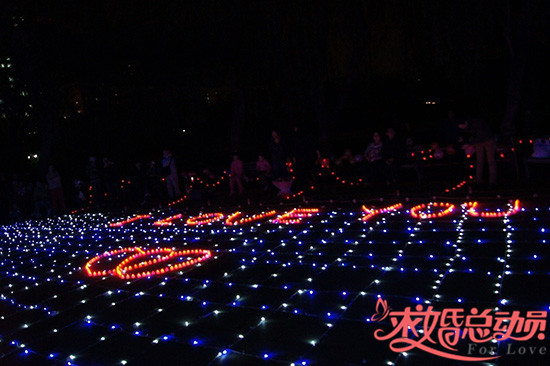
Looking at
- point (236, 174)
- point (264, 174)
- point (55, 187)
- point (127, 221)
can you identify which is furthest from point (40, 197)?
point (264, 174)

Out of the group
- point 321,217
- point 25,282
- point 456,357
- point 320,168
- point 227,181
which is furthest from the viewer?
point 227,181

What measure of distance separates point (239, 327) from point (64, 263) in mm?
4359

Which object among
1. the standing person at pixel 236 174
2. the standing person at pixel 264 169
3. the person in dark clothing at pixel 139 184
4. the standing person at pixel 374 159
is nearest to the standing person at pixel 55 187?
the person in dark clothing at pixel 139 184

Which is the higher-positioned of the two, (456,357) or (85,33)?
(85,33)

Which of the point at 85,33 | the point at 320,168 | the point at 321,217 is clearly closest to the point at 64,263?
the point at 321,217

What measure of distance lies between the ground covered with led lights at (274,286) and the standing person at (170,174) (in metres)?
5.79

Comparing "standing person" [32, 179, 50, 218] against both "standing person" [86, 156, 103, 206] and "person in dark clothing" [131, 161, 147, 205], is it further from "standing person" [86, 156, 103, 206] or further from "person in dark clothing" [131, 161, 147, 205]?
"person in dark clothing" [131, 161, 147, 205]

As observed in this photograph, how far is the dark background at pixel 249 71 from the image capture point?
1148 cm

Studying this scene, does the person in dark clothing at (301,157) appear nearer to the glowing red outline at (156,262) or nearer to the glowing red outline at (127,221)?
the glowing red outline at (127,221)

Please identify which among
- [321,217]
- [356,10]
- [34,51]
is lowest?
[321,217]

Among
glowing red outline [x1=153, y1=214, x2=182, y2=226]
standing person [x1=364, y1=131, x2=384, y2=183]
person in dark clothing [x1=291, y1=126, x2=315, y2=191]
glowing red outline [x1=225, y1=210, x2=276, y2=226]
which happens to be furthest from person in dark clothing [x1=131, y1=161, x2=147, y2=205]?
standing person [x1=364, y1=131, x2=384, y2=183]

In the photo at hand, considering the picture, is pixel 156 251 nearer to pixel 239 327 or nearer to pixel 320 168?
pixel 239 327

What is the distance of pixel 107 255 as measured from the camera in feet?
23.7

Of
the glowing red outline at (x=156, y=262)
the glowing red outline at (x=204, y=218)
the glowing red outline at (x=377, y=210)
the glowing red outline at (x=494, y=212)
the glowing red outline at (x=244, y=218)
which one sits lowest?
the glowing red outline at (x=494, y=212)
